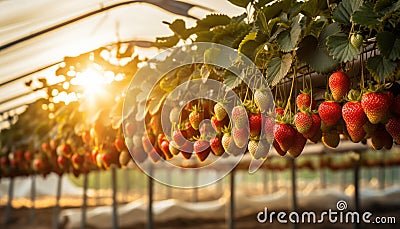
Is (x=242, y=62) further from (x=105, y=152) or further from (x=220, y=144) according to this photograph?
(x=105, y=152)

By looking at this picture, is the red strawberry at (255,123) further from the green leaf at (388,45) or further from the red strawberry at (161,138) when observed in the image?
the red strawberry at (161,138)

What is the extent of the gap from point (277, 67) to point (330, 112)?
0.20 m

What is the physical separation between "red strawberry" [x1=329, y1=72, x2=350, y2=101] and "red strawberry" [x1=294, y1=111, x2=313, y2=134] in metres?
0.12

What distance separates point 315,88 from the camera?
2.02 meters

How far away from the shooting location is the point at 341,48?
52.9 inches

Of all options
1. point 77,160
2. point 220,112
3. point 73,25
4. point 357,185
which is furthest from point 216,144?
point 357,185

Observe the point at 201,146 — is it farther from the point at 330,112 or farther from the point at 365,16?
the point at 365,16

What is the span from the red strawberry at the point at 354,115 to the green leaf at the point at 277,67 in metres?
0.19

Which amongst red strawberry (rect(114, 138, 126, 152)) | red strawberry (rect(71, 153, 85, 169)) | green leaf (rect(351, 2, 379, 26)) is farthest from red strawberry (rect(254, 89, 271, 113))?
red strawberry (rect(71, 153, 85, 169))

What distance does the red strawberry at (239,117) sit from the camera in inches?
66.0

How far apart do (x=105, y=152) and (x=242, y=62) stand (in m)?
1.50

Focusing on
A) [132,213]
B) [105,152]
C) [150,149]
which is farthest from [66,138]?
[132,213]

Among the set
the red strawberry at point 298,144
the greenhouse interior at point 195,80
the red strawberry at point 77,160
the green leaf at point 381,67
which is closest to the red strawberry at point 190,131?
the greenhouse interior at point 195,80

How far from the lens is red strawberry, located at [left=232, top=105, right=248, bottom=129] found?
168cm
